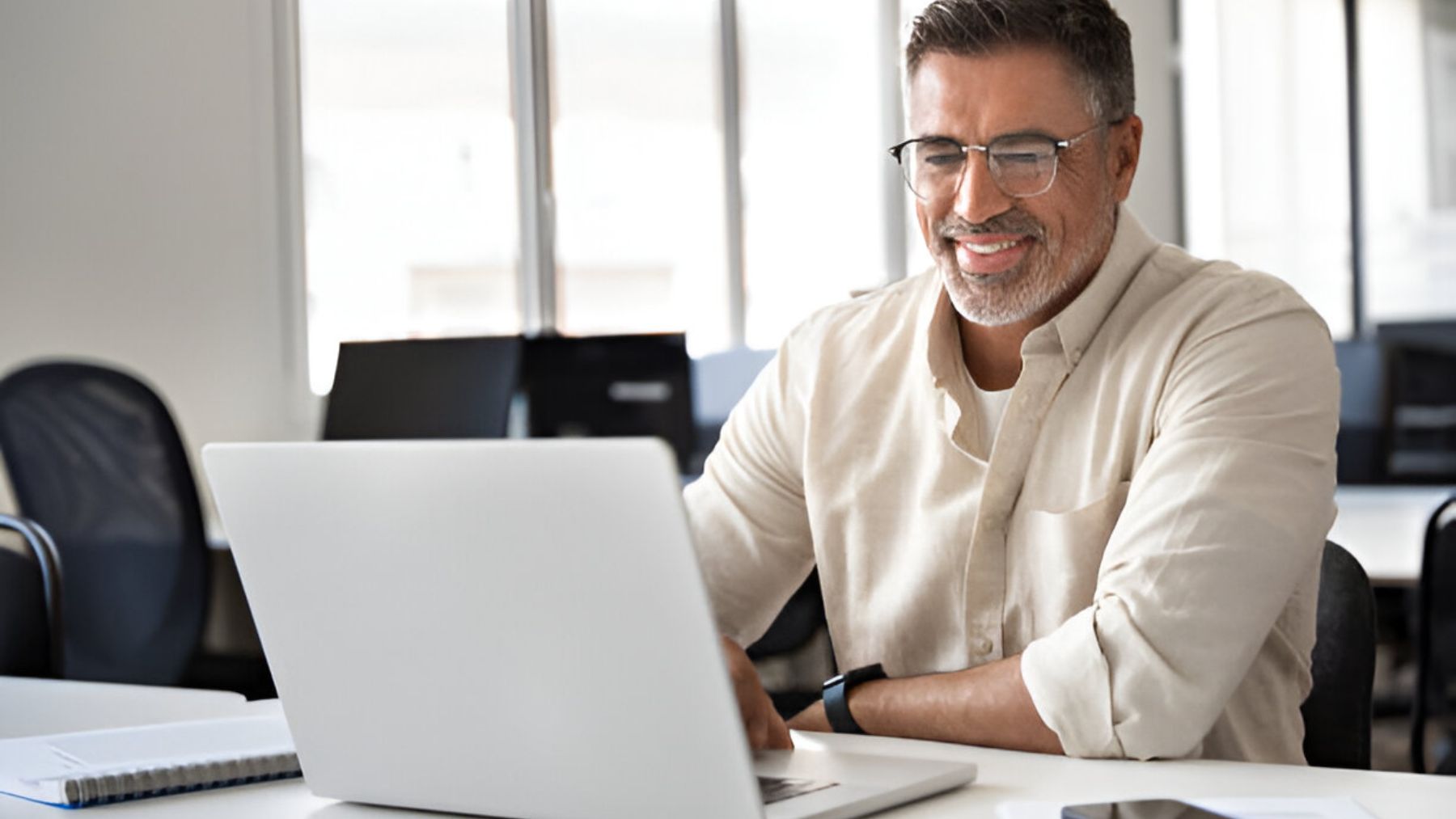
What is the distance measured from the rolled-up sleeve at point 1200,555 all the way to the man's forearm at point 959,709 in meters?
0.02

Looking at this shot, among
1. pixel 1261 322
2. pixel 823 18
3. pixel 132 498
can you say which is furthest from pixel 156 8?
pixel 1261 322

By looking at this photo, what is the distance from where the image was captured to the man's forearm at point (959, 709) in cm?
134

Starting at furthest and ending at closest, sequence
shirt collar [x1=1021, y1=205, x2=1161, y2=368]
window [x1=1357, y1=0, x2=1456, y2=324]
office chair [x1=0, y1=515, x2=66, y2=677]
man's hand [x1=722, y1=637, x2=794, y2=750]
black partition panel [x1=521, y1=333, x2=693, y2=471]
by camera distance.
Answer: window [x1=1357, y1=0, x2=1456, y2=324]
black partition panel [x1=521, y1=333, x2=693, y2=471]
office chair [x1=0, y1=515, x2=66, y2=677]
shirt collar [x1=1021, y1=205, x2=1161, y2=368]
man's hand [x1=722, y1=637, x2=794, y2=750]

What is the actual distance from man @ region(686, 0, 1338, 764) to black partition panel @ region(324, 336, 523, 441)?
1602 mm

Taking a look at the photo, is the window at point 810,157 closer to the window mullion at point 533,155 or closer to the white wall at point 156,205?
the window mullion at point 533,155

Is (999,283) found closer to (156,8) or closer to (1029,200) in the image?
(1029,200)

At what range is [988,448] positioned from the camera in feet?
5.41

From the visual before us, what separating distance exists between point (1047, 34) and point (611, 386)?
76.0 inches

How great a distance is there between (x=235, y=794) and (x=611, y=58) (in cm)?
483

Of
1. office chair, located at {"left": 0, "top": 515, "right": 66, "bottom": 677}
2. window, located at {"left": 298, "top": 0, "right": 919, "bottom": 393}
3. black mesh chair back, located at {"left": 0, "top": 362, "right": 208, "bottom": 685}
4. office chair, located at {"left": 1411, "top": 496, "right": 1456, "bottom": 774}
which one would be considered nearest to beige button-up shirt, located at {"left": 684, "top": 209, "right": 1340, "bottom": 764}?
office chair, located at {"left": 0, "top": 515, "right": 66, "bottom": 677}

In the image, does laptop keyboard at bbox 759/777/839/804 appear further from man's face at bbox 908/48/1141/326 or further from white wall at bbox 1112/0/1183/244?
white wall at bbox 1112/0/1183/244

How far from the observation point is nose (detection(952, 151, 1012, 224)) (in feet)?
5.35

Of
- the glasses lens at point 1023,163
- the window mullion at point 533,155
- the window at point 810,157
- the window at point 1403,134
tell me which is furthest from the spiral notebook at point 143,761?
the window at point 1403,134

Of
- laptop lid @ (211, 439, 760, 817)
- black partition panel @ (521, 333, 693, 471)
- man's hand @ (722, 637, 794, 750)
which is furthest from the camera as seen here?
black partition panel @ (521, 333, 693, 471)
